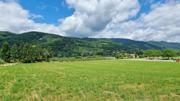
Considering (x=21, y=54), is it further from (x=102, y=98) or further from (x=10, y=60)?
(x=102, y=98)

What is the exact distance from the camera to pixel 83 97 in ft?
52.5

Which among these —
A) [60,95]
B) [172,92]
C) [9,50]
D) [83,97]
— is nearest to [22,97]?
[60,95]

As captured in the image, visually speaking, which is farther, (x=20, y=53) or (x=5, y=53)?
(x=20, y=53)

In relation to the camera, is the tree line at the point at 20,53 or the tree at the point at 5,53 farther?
the tree line at the point at 20,53

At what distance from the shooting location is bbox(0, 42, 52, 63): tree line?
137 meters

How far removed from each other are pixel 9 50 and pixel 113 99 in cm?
13099

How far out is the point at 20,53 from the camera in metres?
145

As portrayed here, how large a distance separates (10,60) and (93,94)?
132661mm

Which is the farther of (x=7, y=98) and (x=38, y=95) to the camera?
(x=38, y=95)

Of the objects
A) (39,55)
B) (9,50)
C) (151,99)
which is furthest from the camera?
(39,55)

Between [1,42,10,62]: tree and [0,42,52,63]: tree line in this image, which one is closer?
[1,42,10,62]: tree

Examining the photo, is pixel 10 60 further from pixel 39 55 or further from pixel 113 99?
pixel 113 99

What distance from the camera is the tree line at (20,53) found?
137 m

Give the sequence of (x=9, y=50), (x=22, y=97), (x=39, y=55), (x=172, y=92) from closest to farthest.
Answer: (x=22, y=97)
(x=172, y=92)
(x=9, y=50)
(x=39, y=55)
